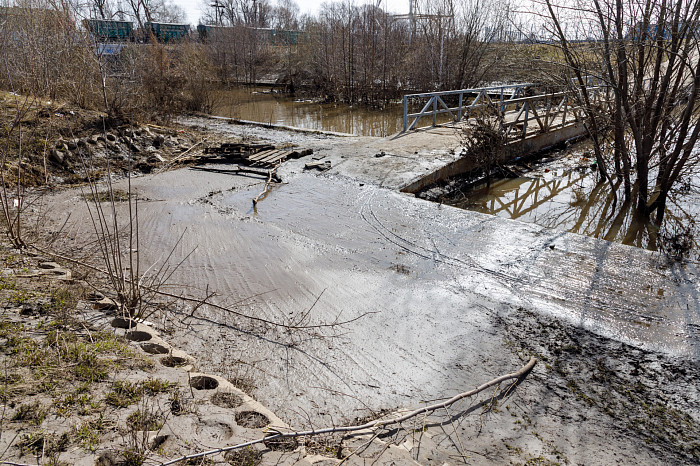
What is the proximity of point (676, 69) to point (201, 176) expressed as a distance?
28.6 ft

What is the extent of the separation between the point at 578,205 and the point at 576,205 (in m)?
0.04

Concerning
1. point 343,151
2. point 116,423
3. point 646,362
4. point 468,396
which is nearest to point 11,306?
point 116,423

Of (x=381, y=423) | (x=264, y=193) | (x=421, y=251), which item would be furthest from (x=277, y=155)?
(x=381, y=423)

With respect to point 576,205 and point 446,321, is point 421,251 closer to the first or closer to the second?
point 446,321

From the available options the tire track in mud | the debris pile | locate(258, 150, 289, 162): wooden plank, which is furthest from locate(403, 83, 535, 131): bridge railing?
the tire track in mud

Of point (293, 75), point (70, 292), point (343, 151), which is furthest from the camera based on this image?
point (293, 75)

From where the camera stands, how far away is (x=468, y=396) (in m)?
3.60

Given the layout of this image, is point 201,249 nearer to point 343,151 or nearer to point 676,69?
A: point 343,151

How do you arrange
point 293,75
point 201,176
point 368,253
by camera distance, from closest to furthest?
1. point 368,253
2. point 201,176
3. point 293,75

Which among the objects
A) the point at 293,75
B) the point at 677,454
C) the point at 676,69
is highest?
the point at 293,75

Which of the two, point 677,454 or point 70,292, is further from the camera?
point 70,292

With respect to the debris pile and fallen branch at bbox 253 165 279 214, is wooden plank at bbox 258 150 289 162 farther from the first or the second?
fallen branch at bbox 253 165 279 214

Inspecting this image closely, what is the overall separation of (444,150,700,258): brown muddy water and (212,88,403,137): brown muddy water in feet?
23.8

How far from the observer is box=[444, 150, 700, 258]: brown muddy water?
812 centimetres
